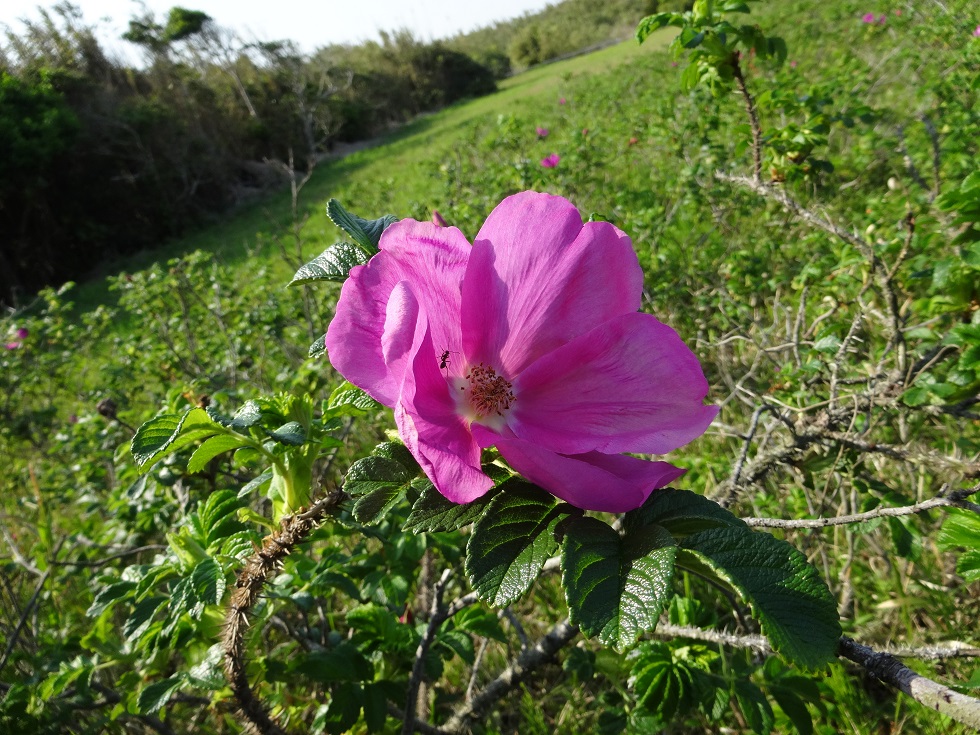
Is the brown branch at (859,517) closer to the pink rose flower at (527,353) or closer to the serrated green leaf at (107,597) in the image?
the pink rose flower at (527,353)

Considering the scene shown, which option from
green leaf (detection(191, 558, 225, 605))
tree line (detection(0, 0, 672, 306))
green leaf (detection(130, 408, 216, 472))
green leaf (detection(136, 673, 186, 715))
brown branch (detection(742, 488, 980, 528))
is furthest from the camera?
tree line (detection(0, 0, 672, 306))

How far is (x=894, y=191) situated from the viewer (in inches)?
132

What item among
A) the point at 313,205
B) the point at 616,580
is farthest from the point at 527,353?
the point at 313,205

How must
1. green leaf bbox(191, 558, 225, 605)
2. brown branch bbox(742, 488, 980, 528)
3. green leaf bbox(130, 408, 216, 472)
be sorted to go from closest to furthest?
brown branch bbox(742, 488, 980, 528), green leaf bbox(130, 408, 216, 472), green leaf bbox(191, 558, 225, 605)

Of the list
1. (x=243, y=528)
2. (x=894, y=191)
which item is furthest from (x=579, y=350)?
(x=894, y=191)

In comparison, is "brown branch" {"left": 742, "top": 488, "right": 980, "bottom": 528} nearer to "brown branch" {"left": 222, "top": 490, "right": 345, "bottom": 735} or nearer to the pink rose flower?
the pink rose flower

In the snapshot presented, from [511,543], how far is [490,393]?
195 mm

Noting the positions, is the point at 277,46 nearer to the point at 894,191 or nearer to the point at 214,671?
the point at 894,191

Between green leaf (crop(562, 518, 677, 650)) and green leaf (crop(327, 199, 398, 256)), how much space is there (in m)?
0.41

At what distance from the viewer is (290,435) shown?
0.70 metres

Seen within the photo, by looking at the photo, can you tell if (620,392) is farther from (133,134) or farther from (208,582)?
(133,134)

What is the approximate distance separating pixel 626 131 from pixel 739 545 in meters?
6.39

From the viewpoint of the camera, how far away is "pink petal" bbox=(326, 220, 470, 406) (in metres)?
0.58

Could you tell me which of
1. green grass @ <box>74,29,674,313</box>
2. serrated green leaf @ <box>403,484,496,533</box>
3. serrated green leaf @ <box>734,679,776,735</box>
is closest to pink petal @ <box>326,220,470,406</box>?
serrated green leaf @ <box>403,484,496,533</box>
